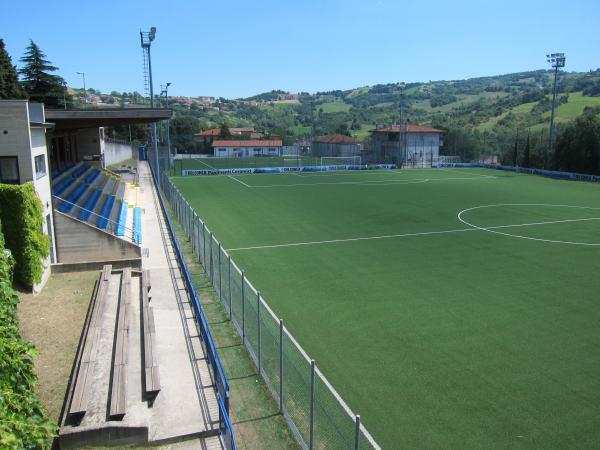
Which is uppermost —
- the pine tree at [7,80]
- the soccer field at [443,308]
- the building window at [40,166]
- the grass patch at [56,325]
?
the pine tree at [7,80]

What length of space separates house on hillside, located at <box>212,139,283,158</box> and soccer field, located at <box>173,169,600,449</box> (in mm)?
65154

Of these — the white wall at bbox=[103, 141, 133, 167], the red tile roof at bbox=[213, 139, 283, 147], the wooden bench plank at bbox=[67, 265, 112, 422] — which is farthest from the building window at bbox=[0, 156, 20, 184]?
the red tile roof at bbox=[213, 139, 283, 147]

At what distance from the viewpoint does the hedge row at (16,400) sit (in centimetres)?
473

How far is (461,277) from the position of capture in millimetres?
18234

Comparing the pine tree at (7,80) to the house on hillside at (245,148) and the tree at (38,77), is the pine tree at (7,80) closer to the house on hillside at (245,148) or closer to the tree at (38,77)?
the tree at (38,77)

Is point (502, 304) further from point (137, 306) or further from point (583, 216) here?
point (583, 216)

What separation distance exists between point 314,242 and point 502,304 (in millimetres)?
9831

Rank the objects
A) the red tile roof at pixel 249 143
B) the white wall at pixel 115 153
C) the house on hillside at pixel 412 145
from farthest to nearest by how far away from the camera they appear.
Result: the red tile roof at pixel 249 143
the house on hillside at pixel 412 145
the white wall at pixel 115 153

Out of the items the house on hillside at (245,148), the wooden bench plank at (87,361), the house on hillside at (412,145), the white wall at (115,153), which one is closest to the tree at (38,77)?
the white wall at (115,153)

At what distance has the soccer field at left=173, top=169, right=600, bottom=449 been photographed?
32.1 ft

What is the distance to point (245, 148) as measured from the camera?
326ft

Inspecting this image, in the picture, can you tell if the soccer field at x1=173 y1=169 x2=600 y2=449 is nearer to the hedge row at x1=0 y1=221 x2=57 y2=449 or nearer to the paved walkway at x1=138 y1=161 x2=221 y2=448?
the paved walkway at x1=138 y1=161 x2=221 y2=448

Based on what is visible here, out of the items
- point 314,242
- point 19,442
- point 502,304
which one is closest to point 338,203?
point 314,242

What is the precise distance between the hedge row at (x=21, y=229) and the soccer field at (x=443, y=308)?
6.81 m
